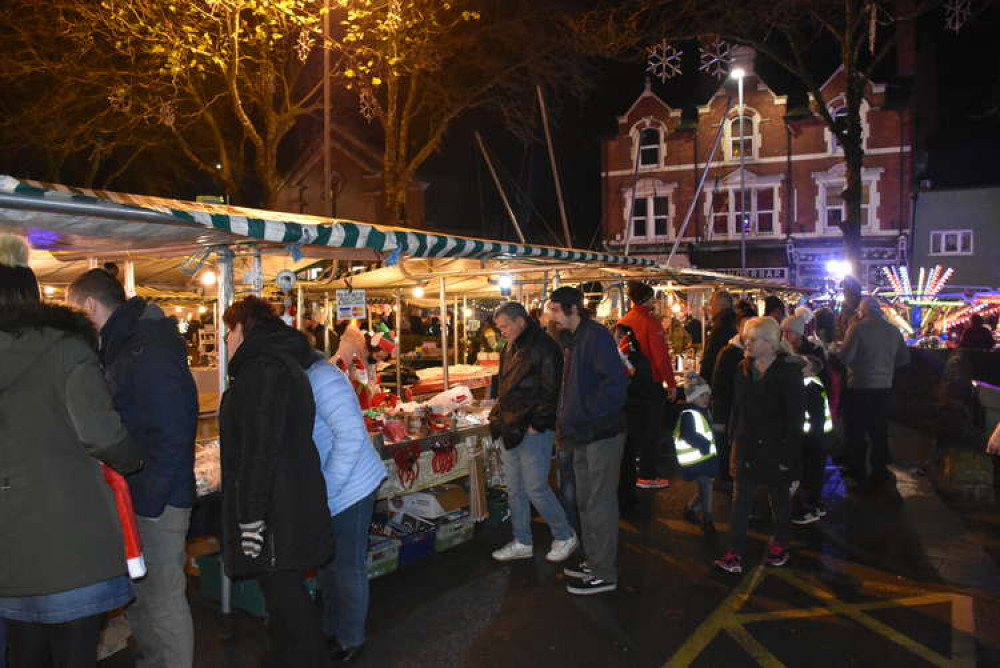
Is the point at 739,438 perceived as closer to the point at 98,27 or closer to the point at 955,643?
the point at 955,643

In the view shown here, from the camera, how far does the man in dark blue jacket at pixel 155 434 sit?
3.13 meters

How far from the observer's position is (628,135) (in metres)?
31.5

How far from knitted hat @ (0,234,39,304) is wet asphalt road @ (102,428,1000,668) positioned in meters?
A: 2.50

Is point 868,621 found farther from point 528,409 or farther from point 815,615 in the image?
point 528,409

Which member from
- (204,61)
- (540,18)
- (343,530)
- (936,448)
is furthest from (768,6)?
(343,530)

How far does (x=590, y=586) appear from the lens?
16.0ft

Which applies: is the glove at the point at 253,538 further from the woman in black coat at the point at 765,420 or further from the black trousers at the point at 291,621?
the woman in black coat at the point at 765,420

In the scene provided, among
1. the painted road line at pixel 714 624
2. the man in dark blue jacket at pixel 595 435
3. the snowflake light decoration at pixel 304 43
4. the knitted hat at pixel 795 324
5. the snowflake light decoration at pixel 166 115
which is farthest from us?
the snowflake light decoration at pixel 166 115

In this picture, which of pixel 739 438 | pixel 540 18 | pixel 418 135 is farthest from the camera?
pixel 418 135

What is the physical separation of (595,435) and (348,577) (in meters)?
1.82

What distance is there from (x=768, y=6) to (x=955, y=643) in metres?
13.8

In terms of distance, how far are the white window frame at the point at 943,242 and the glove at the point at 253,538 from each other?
1264 inches

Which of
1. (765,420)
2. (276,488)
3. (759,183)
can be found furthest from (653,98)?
(276,488)

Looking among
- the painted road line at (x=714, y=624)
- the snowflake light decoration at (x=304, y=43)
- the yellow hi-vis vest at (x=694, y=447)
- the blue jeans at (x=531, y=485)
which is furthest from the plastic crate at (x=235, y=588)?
the snowflake light decoration at (x=304, y=43)
